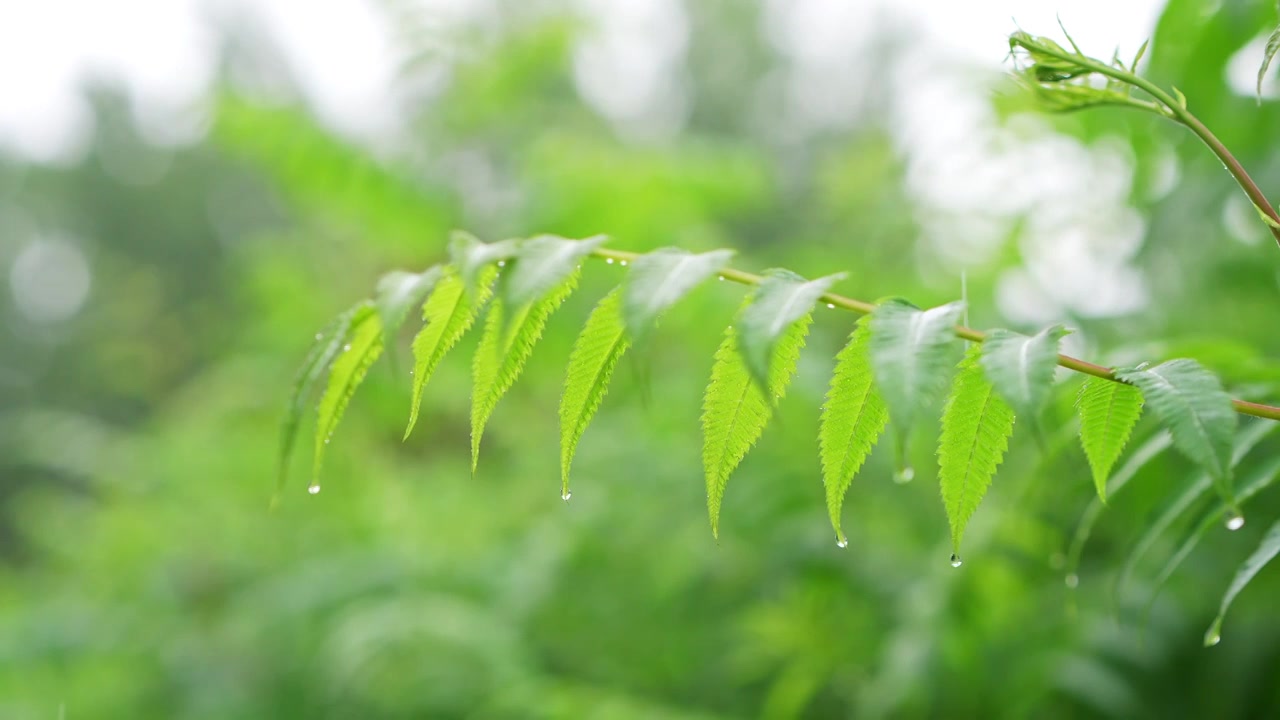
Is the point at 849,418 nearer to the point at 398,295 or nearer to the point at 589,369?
the point at 589,369

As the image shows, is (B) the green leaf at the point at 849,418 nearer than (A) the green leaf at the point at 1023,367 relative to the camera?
No

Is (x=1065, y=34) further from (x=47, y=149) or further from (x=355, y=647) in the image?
(x=47, y=149)

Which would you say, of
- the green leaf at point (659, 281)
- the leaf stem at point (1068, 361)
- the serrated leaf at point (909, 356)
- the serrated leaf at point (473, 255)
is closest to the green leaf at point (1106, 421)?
the leaf stem at point (1068, 361)

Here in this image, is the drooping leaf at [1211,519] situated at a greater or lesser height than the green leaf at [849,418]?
lesser

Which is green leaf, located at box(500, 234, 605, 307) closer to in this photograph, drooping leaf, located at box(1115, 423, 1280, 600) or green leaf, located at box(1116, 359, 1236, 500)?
green leaf, located at box(1116, 359, 1236, 500)

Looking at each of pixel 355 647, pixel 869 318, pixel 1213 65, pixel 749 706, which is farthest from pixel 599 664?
pixel 869 318

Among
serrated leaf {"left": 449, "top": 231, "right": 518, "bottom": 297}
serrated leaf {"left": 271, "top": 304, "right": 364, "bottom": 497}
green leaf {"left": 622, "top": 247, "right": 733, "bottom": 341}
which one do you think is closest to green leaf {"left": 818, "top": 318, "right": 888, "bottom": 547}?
green leaf {"left": 622, "top": 247, "right": 733, "bottom": 341}

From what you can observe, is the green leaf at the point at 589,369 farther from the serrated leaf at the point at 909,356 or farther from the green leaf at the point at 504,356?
the serrated leaf at the point at 909,356
